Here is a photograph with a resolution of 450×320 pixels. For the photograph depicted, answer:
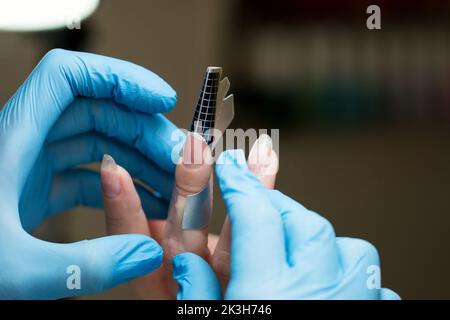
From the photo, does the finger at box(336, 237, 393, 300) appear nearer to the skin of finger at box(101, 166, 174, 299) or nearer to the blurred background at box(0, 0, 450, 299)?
the skin of finger at box(101, 166, 174, 299)

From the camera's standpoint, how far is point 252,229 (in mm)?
685

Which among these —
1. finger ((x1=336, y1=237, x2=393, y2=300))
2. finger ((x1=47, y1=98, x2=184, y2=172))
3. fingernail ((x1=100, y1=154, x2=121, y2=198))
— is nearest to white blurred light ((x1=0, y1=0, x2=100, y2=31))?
finger ((x1=47, y1=98, x2=184, y2=172))

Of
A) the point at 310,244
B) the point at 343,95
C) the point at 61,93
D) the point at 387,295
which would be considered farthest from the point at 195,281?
the point at 343,95

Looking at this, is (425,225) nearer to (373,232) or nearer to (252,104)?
(373,232)

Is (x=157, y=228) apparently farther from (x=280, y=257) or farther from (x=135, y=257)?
(x=280, y=257)

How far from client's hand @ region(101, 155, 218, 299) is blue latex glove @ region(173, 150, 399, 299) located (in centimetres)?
21

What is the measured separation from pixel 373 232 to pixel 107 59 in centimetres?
115

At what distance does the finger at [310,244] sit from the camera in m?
0.68

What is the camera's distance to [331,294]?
682 mm

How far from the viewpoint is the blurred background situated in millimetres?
1691

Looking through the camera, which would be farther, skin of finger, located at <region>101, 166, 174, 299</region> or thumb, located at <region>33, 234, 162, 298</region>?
skin of finger, located at <region>101, 166, 174, 299</region>

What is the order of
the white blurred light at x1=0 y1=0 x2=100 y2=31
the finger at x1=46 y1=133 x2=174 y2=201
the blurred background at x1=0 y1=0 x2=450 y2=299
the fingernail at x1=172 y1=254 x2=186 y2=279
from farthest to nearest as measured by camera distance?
the blurred background at x1=0 y1=0 x2=450 y2=299 < the white blurred light at x1=0 y1=0 x2=100 y2=31 < the finger at x1=46 y1=133 x2=174 y2=201 < the fingernail at x1=172 y1=254 x2=186 y2=279

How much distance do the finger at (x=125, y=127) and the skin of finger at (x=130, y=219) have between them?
0.10 meters

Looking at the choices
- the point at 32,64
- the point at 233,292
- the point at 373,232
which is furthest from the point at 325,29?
the point at 233,292
